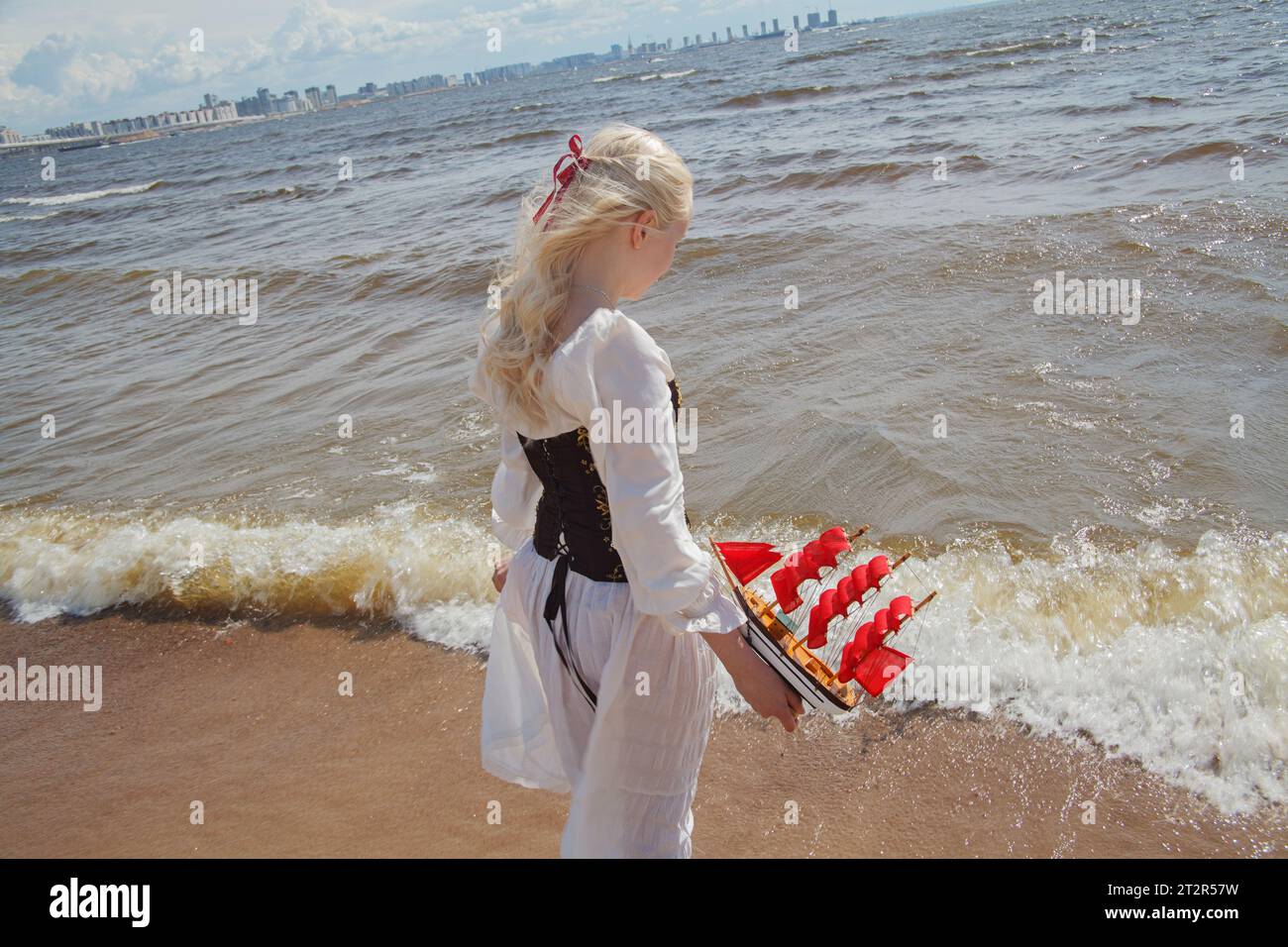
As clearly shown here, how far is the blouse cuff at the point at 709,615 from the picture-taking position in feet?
6.29

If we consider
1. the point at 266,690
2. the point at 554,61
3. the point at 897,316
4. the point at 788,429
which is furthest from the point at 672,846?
the point at 554,61

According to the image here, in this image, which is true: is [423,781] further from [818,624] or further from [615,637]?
[818,624]

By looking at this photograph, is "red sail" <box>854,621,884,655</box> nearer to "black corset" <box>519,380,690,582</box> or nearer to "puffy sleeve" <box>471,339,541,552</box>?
"black corset" <box>519,380,690,582</box>

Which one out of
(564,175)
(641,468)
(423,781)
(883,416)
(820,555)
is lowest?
(423,781)

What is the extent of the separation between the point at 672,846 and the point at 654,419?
1049 millimetres

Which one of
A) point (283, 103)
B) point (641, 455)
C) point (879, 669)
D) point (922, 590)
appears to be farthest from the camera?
point (283, 103)

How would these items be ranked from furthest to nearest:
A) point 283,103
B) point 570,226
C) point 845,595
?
point 283,103 < point 845,595 < point 570,226

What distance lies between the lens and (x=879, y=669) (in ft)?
7.29

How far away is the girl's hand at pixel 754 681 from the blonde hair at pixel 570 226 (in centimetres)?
64

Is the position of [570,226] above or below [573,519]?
above

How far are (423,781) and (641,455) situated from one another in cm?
232

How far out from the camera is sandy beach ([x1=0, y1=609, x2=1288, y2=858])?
3.04 m

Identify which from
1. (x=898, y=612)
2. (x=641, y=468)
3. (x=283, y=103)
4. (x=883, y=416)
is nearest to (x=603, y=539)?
(x=641, y=468)
